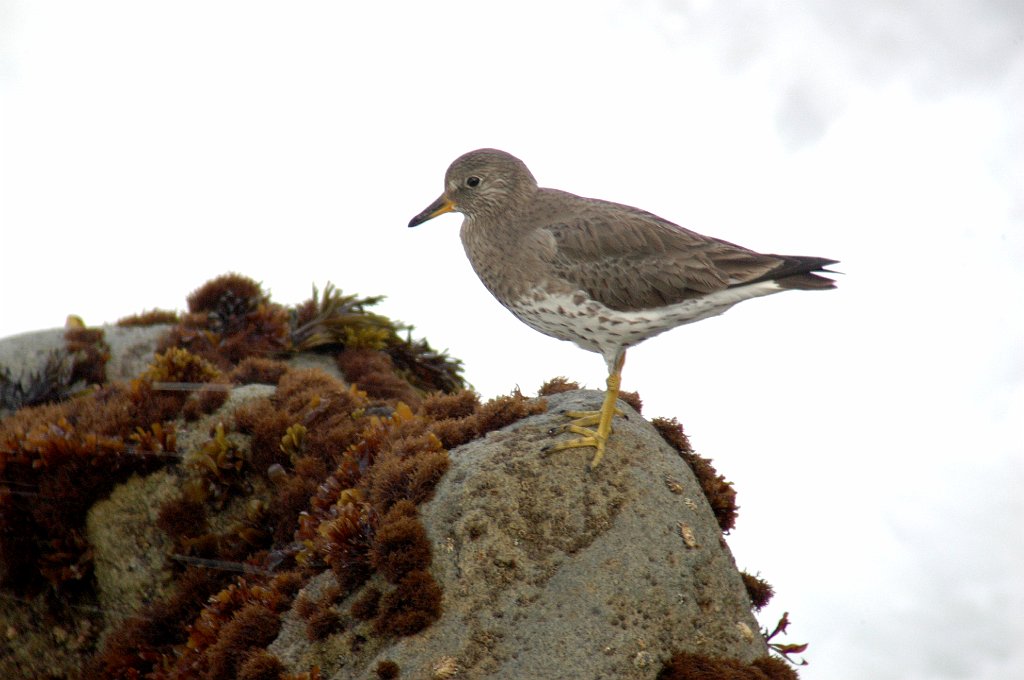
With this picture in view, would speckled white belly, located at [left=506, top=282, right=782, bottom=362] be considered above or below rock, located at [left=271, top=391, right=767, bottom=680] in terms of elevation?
above

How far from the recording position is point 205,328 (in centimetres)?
1023

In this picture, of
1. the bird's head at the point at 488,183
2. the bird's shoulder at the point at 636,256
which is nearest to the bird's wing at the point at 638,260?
the bird's shoulder at the point at 636,256

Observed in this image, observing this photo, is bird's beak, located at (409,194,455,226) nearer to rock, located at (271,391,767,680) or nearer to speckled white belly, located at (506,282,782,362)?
speckled white belly, located at (506,282,782,362)

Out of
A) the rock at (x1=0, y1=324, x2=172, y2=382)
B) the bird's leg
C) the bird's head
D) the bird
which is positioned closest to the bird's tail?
the bird

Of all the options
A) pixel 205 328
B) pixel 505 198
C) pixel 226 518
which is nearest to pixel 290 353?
pixel 205 328

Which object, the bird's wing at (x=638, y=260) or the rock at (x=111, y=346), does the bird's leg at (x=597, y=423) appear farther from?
the rock at (x=111, y=346)

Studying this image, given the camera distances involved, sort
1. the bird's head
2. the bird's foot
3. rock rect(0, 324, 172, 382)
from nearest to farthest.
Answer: the bird's foot, the bird's head, rock rect(0, 324, 172, 382)

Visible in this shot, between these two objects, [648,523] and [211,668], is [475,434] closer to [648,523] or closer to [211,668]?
[648,523]

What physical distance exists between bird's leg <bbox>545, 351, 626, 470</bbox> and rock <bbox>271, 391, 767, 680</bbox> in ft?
0.26

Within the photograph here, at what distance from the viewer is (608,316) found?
20.3 feet

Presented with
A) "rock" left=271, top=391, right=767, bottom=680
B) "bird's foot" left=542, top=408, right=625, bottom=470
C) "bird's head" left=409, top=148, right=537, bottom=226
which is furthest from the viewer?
"bird's head" left=409, top=148, right=537, bottom=226

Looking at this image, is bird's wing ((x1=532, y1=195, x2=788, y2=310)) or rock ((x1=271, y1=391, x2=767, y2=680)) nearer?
rock ((x1=271, y1=391, x2=767, y2=680))

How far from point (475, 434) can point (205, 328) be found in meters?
5.02

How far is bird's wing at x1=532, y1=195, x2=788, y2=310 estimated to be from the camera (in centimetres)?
621
